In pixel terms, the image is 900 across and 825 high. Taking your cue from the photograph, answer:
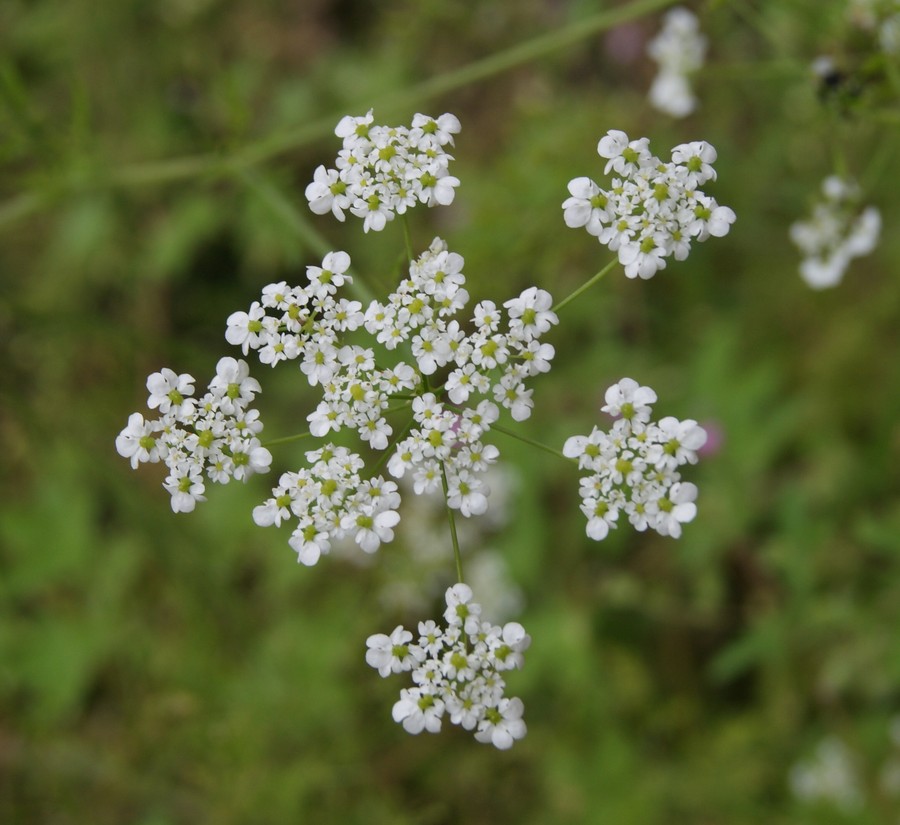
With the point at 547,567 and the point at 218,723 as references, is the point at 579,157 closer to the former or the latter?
the point at 547,567

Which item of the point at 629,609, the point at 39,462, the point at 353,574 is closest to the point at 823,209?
the point at 629,609

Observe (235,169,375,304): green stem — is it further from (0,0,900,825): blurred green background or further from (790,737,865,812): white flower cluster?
(790,737,865,812): white flower cluster

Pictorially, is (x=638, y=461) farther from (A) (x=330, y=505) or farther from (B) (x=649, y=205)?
(A) (x=330, y=505)

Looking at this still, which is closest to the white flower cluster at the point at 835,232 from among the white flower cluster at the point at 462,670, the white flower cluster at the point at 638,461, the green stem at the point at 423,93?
the green stem at the point at 423,93

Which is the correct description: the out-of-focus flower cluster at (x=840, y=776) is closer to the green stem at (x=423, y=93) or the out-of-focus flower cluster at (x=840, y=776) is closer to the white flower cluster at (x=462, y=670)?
the white flower cluster at (x=462, y=670)

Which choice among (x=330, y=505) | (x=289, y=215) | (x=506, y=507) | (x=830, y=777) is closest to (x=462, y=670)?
(x=330, y=505)

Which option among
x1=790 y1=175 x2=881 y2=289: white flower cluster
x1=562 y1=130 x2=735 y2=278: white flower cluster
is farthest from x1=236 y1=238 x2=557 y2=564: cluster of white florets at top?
x1=790 y1=175 x2=881 y2=289: white flower cluster
